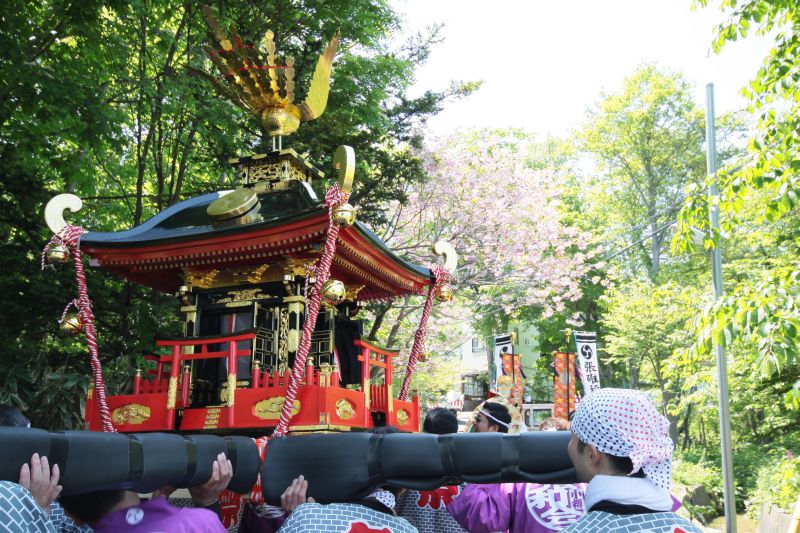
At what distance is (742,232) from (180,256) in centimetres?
1623

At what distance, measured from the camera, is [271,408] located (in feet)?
18.6

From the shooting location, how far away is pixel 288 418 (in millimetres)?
5230

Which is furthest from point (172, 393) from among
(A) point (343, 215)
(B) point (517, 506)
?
(B) point (517, 506)

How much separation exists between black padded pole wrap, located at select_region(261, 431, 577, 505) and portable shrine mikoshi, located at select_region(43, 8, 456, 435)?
2661 mm

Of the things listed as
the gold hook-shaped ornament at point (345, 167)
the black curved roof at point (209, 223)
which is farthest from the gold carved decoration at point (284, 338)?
the gold hook-shaped ornament at point (345, 167)

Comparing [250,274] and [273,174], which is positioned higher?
[273,174]

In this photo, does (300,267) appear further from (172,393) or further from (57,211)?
(57,211)

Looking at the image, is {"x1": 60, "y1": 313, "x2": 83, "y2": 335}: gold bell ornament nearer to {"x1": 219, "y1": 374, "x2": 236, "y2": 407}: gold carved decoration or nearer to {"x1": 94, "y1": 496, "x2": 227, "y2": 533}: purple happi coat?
{"x1": 219, "y1": 374, "x2": 236, "y2": 407}: gold carved decoration

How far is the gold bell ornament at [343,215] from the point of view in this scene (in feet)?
18.2

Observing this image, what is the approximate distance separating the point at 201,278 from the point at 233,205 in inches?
39.3

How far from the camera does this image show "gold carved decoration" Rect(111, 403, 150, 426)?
20.2ft

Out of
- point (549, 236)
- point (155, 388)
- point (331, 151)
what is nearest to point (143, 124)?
point (331, 151)

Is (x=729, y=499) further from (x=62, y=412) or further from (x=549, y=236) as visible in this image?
(x=62, y=412)

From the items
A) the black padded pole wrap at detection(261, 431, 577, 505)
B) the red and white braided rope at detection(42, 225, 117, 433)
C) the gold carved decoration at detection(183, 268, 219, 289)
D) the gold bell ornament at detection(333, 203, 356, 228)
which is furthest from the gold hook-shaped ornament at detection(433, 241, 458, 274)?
the black padded pole wrap at detection(261, 431, 577, 505)
